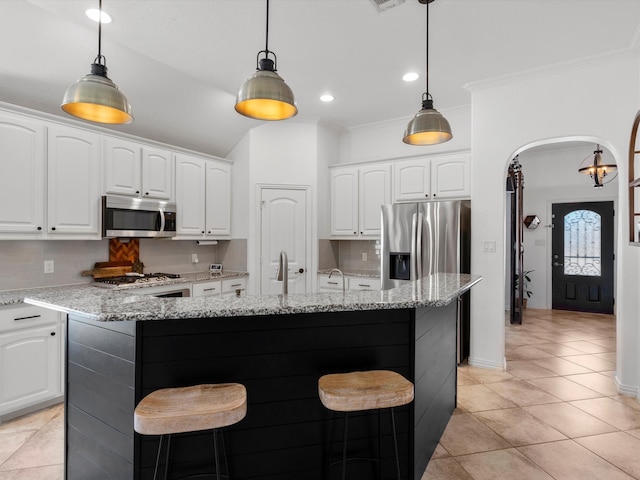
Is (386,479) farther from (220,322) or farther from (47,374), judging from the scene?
(47,374)

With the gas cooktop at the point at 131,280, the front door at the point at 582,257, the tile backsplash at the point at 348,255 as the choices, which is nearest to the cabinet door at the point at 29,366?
the gas cooktop at the point at 131,280

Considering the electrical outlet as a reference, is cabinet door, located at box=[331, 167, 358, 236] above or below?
above

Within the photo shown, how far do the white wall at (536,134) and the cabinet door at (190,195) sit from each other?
123 inches

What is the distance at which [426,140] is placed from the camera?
2.70 m

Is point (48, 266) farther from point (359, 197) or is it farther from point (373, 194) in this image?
point (373, 194)

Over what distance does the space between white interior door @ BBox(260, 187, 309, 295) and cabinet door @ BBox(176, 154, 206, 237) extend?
75 cm

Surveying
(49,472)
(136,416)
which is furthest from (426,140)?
(49,472)

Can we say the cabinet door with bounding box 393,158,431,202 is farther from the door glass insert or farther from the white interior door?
the door glass insert

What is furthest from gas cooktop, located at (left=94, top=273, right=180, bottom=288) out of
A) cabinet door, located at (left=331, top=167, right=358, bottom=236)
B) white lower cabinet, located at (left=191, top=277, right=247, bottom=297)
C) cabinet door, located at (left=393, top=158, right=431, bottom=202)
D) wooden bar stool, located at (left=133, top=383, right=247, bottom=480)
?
cabinet door, located at (left=393, top=158, right=431, bottom=202)

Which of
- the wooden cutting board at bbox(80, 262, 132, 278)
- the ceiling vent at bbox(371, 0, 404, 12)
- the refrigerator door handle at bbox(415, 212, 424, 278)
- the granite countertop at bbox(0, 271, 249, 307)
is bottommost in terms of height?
the granite countertop at bbox(0, 271, 249, 307)

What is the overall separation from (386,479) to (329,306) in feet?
3.38

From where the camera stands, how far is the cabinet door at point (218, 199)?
4705 mm

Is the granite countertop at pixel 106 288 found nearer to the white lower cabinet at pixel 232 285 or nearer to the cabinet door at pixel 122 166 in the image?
the white lower cabinet at pixel 232 285

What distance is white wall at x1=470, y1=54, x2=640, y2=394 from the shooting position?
3229 millimetres
